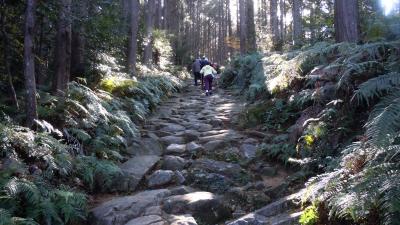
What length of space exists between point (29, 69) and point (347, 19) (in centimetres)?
675

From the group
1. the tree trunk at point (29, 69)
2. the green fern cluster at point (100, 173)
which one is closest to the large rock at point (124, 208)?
the green fern cluster at point (100, 173)

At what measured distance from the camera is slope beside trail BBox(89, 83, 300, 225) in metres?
5.25

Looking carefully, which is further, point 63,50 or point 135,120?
point 135,120

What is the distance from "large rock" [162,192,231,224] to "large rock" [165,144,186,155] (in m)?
2.56

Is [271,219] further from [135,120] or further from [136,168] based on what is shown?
[135,120]

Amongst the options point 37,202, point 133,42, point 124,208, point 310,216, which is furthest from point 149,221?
point 133,42

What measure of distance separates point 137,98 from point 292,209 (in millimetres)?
7361

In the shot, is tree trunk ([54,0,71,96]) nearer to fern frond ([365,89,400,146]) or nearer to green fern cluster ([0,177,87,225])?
green fern cluster ([0,177,87,225])

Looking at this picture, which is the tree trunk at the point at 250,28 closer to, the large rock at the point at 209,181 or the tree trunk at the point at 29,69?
the large rock at the point at 209,181

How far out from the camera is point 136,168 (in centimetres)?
720

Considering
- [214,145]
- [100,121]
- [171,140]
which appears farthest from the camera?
[171,140]

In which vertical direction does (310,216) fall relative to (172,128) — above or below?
below

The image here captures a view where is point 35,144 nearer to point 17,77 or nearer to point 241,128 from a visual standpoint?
point 17,77

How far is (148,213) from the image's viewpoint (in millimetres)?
5410
